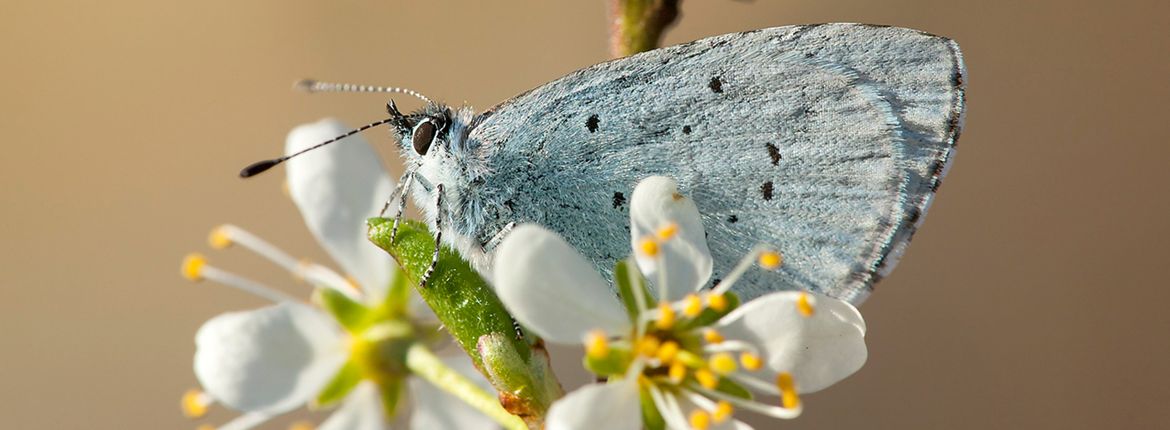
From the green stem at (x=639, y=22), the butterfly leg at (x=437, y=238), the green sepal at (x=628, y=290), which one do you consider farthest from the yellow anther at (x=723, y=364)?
the green stem at (x=639, y=22)

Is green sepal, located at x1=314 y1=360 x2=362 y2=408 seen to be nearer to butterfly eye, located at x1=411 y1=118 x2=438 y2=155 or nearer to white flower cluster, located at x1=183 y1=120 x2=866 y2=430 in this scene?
white flower cluster, located at x1=183 y1=120 x2=866 y2=430

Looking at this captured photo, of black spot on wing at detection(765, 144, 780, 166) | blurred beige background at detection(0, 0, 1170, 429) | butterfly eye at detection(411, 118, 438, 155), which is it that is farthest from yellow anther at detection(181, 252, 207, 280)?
blurred beige background at detection(0, 0, 1170, 429)

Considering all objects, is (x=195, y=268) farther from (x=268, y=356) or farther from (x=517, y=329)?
(x=517, y=329)

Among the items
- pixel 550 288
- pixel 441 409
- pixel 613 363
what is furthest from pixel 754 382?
pixel 441 409

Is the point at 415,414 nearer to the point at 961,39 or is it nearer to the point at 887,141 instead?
the point at 887,141

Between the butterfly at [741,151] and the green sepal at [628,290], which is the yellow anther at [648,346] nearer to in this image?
the green sepal at [628,290]

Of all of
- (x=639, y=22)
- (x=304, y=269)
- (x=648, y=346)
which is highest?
(x=639, y=22)
